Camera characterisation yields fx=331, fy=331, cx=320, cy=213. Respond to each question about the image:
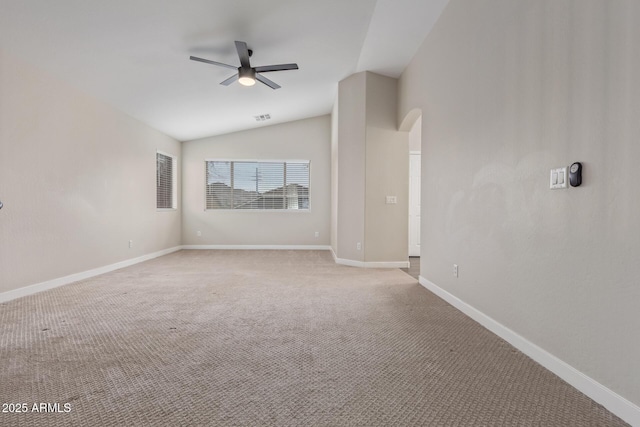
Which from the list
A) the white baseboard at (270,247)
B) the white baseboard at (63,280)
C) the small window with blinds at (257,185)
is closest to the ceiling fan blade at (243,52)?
the white baseboard at (63,280)

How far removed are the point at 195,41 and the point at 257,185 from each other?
4.36 meters

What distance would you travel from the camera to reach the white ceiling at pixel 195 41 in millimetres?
2951

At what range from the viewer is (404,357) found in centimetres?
206

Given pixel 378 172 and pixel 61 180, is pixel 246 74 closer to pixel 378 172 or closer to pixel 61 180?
pixel 378 172

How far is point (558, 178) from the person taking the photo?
1.85m

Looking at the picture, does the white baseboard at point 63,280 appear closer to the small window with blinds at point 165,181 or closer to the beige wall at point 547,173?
the small window with blinds at point 165,181

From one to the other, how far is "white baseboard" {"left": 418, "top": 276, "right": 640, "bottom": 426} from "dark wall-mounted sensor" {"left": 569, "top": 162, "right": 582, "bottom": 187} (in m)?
0.97

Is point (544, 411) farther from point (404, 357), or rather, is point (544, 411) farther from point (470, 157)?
point (470, 157)

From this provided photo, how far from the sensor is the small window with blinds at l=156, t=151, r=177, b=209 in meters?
6.72

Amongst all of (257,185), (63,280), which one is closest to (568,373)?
(63,280)

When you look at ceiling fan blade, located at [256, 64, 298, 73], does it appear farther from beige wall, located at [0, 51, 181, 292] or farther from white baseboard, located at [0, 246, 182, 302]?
white baseboard, located at [0, 246, 182, 302]

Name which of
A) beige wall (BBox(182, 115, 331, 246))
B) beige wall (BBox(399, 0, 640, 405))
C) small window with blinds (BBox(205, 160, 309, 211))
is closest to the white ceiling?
beige wall (BBox(399, 0, 640, 405))

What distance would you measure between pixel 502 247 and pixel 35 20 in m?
4.23

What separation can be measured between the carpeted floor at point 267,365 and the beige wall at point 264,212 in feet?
13.7
